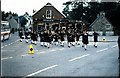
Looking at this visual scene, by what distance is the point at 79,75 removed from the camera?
1112cm

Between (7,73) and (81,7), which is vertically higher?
(81,7)

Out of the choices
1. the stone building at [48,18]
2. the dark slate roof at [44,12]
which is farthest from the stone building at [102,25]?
the dark slate roof at [44,12]

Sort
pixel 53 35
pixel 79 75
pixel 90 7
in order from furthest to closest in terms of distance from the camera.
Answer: pixel 90 7 < pixel 53 35 < pixel 79 75

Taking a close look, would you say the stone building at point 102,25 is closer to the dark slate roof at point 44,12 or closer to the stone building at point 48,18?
the stone building at point 48,18

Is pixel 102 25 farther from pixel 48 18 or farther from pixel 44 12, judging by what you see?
pixel 44 12

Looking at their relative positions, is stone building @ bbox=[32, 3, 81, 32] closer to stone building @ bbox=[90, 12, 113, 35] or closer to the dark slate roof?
the dark slate roof

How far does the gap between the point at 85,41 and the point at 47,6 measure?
36.9 metres

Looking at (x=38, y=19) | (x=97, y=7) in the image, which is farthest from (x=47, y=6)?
(x=97, y=7)

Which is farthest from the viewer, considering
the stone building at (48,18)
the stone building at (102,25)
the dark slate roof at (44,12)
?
the stone building at (102,25)

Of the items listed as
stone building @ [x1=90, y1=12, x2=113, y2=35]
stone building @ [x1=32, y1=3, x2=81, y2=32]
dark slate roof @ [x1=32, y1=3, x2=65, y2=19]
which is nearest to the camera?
stone building @ [x1=32, y1=3, x2=81, y2=32]

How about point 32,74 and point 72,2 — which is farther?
point 72,2

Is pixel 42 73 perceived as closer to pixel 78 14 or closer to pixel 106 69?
pixel 106 69

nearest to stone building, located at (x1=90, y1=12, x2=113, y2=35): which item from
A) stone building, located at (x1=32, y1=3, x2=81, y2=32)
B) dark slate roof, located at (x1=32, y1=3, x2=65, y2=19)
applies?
stone building, located at (x1=32, y1=3, x2=81, y2=32)

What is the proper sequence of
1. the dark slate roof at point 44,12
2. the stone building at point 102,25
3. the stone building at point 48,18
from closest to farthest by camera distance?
A: the stone building at point 48,18 < the dark slate roof at point 44,12 < the stone building at point 102,25
